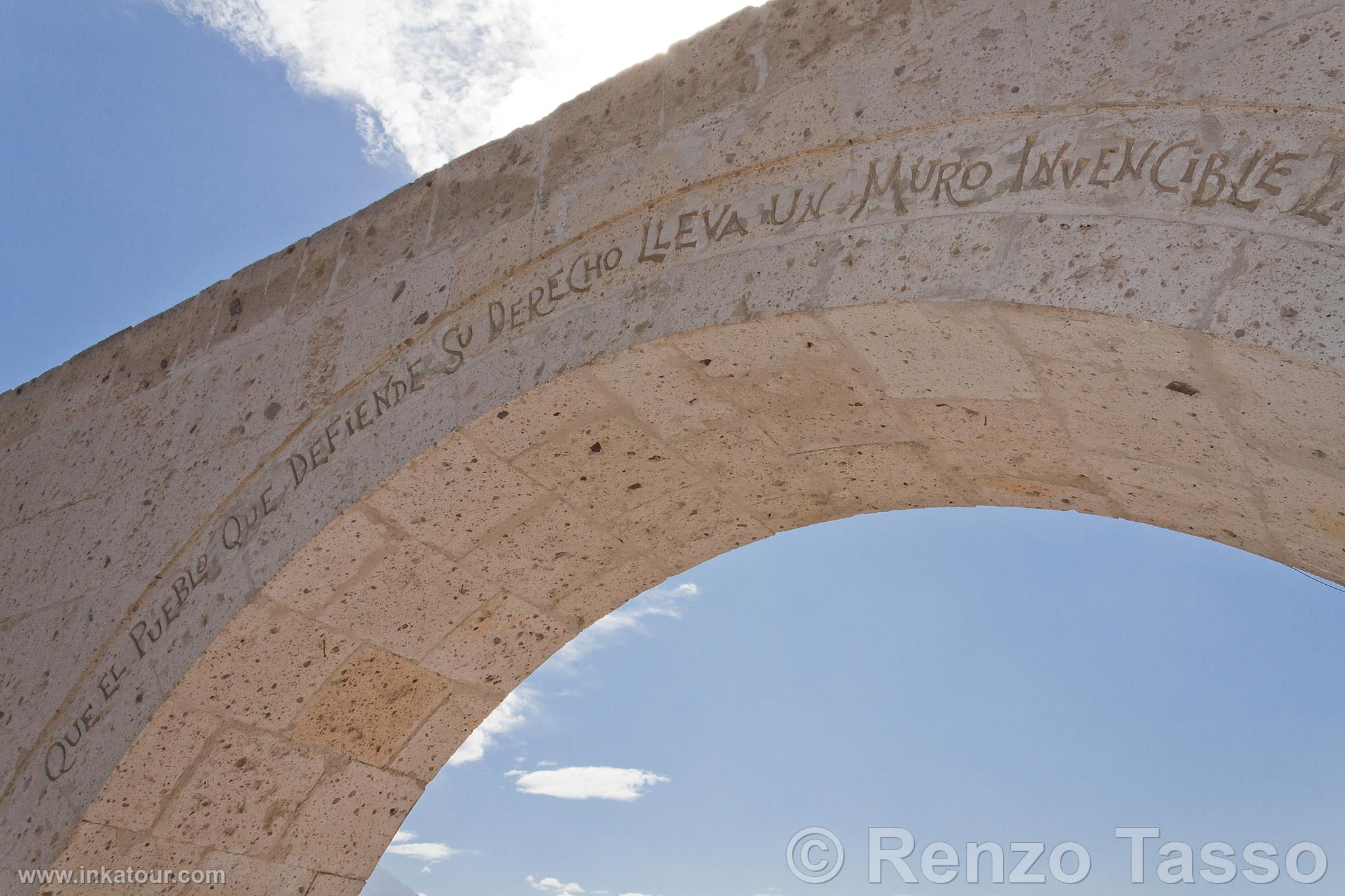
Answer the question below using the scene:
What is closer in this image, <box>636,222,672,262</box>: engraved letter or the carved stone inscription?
the carved stone inscription

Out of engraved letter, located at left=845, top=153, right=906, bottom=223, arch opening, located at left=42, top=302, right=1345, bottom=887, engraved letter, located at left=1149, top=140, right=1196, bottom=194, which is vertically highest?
engraved letter, located at left=845, top=153, right=906, bottom=223

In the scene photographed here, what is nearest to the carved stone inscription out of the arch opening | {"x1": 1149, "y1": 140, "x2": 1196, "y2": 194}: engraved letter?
{"x1": 1149, "y1": 140, "x2": 1196, "y2": 194}: engraved letter

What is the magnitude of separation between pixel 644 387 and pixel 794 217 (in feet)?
1.61

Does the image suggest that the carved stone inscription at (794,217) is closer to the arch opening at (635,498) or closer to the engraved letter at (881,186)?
the engraved letter at (881,186)

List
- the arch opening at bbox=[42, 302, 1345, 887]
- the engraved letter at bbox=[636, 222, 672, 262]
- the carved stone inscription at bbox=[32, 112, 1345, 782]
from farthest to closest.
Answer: the engraved letter at bbox=[636, 222, 672, 262]
the arch opening at bbox=[42, 302, 1345, 887]
the carved stone inscription at bbox=[32, 112, 1345, 782]

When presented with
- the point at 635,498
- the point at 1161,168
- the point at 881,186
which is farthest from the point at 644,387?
the point at 1161,168

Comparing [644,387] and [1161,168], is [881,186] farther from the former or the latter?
[644,387]

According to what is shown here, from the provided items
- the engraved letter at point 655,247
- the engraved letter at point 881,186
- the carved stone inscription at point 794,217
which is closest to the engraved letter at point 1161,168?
the carved stone inscription at point 794,217

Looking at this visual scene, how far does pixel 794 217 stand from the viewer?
2160mm

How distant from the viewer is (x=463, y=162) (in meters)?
2.91

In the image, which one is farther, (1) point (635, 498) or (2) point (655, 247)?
(1) point (635, 498)

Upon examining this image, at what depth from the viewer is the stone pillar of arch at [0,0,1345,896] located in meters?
1.77

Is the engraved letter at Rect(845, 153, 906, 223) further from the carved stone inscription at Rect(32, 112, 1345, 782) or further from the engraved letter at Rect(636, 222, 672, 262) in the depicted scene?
the engraved letter at Rect(636, 222, 672, 262)

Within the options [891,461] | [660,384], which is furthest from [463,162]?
[891,461]
